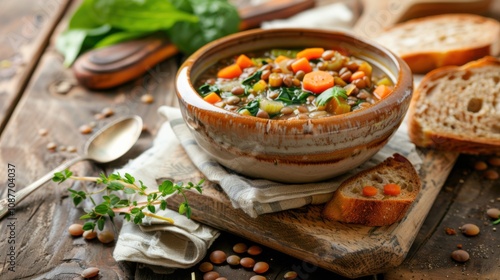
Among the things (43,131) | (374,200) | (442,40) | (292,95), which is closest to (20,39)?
(43,131)

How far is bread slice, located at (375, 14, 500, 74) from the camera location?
356cm

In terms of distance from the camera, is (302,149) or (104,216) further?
(104,216)

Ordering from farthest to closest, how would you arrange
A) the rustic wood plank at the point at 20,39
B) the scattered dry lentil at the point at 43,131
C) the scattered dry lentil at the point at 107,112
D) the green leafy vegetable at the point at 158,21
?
1. the green leafy vegetable at the point at 158,21
2. the rustic wood plank at the point at 20,39
3. the scattered dry lentil at the point at 107,112
4. the scattered dry lentil at the point at 43,131

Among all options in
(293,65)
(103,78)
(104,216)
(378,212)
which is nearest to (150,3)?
(103,78)

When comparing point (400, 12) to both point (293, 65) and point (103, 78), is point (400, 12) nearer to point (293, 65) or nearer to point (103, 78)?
point (293, 65)

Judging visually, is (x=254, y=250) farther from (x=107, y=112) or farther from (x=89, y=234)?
(x=107, y=112)

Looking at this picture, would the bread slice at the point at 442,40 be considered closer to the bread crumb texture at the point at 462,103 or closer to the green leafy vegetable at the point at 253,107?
the bread crumb texture at the point at 462,103

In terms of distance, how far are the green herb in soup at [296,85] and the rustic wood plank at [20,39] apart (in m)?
1.49

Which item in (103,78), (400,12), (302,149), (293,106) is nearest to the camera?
(302,149)

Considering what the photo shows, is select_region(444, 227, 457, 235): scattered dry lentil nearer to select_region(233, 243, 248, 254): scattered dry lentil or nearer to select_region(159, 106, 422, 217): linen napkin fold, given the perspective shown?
select_region(159, 106, 422, 217): linen napkin fold

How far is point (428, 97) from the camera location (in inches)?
124

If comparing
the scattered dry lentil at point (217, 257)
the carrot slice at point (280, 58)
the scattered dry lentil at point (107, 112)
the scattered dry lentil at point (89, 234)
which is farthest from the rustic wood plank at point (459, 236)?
the scattered dry lentil at point (107, 112)

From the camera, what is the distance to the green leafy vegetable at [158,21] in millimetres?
3891

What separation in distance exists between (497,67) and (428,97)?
0.44 m
